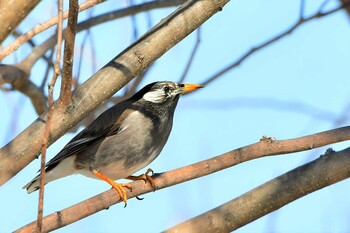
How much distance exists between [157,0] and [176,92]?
0.80 metres

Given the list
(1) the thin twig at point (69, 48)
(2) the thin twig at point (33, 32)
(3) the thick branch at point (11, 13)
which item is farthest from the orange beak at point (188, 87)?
(1) the thin twig at point (69, 48)

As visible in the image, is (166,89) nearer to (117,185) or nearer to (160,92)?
(160,92)

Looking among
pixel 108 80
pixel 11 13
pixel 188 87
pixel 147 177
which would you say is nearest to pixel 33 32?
pixel 11 13

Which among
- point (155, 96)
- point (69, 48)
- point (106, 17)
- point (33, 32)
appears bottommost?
point (69, 48)

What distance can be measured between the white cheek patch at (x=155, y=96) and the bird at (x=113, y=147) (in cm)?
27

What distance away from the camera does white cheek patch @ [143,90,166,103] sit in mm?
5605

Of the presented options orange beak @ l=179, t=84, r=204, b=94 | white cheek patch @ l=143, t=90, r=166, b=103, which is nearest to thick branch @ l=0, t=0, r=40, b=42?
orange beak @ l=179, t=84, r=204, b=94

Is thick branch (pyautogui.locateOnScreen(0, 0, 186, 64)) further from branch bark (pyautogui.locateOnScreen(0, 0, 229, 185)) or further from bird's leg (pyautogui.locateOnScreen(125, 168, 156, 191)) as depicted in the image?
branch bark (pyautogui.locateOnScreen(0, 0, 229, 185))

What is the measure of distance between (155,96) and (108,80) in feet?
6.85

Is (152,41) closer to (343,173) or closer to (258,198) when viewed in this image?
(258,198)

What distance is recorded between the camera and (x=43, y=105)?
5.58 m

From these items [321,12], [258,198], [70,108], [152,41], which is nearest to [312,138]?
[258,198]

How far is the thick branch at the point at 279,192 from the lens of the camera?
3781mm

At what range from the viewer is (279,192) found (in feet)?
12.6
